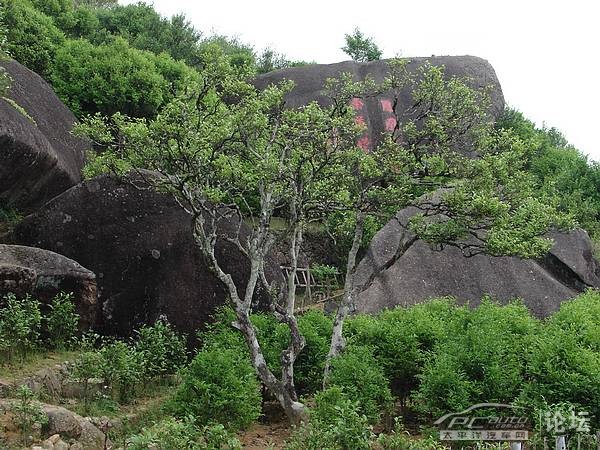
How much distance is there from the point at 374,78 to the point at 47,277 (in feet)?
52.9

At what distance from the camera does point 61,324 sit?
9750 mm

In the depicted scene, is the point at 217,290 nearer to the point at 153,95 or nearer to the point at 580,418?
the point at 580,418

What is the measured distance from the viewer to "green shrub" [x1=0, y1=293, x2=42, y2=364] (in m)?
8.48

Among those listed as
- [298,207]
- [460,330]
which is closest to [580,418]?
[460,330]

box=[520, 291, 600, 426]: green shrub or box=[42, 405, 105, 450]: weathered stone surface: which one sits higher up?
box=[520, 291, 600, 426]: green shrub

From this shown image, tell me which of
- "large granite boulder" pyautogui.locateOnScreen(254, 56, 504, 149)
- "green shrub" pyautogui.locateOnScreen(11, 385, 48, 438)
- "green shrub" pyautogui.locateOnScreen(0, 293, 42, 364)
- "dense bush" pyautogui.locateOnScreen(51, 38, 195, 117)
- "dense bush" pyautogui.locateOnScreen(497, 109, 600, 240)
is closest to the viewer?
"green shrub" pyautogui.locateOnScreen(11, 385, 48, 438)

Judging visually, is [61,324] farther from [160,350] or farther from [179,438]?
[179,438]

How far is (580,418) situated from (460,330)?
7.91 feet

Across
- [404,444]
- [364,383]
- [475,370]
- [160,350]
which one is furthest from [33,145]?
[404,444]

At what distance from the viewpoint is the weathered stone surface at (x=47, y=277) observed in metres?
9.38

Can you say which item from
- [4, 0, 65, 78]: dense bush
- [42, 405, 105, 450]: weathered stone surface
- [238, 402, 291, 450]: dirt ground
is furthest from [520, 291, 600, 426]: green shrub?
[4, 0, 65, 78]: dense bush

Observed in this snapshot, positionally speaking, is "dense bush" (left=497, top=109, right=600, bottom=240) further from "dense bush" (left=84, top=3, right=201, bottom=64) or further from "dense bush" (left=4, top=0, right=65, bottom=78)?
"dense bush" (left=4, top=0, right=65, bottom=78)

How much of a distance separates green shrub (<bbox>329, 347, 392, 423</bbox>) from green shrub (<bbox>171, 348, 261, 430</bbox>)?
3.69ft

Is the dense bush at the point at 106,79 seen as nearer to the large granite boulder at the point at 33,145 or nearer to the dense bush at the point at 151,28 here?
the large granite boulder at the point at 33,145
